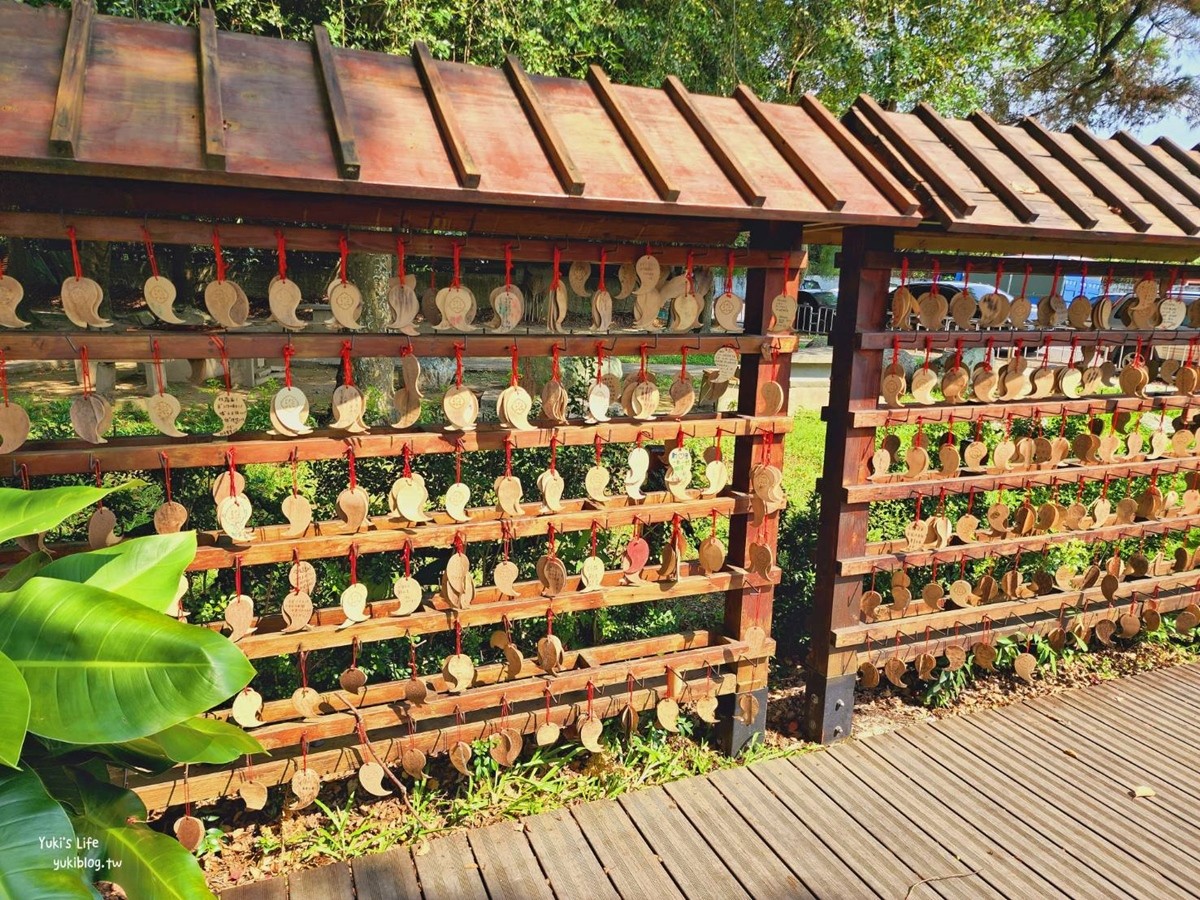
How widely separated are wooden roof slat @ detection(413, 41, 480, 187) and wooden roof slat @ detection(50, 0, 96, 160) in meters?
0.83

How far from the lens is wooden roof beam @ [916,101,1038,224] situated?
8.96 feet

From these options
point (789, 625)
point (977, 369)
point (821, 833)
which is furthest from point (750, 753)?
point (977, 369)

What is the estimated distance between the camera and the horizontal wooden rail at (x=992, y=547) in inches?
122

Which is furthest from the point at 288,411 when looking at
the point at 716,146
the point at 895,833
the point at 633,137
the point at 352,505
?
the point at 895,833

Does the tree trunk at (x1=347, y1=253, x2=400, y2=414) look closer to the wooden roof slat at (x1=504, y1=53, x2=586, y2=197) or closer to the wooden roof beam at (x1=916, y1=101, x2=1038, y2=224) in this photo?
the wooden roof slat at (x1=504, y1=53, x2=586, y2=197)

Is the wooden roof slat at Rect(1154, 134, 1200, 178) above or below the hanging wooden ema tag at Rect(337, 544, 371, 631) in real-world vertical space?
above

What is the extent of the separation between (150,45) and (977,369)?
3.08m

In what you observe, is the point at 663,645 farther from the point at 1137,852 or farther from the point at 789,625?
the point at 1137,852

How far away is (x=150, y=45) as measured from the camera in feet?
6.89

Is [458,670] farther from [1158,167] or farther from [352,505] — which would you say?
[1158,167]

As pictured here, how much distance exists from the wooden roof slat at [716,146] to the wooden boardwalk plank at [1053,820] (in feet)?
7.44

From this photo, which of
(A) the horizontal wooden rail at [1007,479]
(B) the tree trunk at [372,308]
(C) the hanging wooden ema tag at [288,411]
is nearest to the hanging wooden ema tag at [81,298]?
(C) the hanging wooden ema tag at [288,411]

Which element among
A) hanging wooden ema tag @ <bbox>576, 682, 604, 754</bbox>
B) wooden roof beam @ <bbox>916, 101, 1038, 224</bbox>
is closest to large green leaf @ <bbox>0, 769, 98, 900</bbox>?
hanging wooden ema tag @ <bbox>576, 682, 604, 754</bbox>

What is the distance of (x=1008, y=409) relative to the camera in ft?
10.5
